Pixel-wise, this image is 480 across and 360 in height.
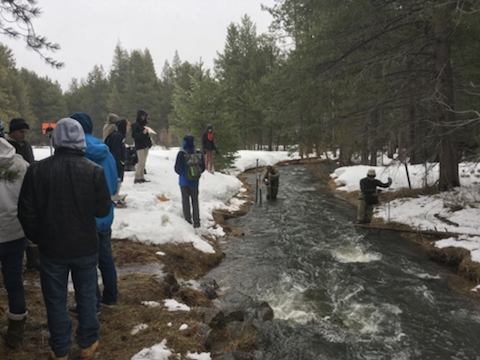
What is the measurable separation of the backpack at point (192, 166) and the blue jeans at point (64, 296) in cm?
495

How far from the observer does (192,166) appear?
26.0ft

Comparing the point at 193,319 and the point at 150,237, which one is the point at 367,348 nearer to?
the point at 193,319

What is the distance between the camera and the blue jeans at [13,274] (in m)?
3.11

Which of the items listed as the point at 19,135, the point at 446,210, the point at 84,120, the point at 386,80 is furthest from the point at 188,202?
the point at 386,80

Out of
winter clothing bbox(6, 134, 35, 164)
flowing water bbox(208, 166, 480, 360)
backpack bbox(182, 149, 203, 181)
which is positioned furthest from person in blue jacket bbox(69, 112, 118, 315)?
backpack bbox(182, 149, 203, 181)

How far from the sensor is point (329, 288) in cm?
632

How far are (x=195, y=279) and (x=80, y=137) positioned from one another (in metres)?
4.30

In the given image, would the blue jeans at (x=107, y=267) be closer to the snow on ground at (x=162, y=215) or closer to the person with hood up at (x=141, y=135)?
the snow on ground at (x=162, y=215)

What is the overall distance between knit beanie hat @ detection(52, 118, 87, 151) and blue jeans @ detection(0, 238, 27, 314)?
115cm

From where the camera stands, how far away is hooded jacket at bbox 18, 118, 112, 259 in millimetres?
2805

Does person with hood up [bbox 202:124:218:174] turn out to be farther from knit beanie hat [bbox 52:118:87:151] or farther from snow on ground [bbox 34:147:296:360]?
knit beanie hat [bbox 52:118:87:151]

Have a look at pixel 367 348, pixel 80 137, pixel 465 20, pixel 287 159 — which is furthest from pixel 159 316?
pixel 287 159

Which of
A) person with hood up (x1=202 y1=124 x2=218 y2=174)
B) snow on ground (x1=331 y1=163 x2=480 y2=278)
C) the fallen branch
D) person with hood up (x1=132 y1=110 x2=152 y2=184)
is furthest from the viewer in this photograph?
person with hood up (x1=202 y1=124 x2=218 y2=174)

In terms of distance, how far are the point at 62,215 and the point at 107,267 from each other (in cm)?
128
